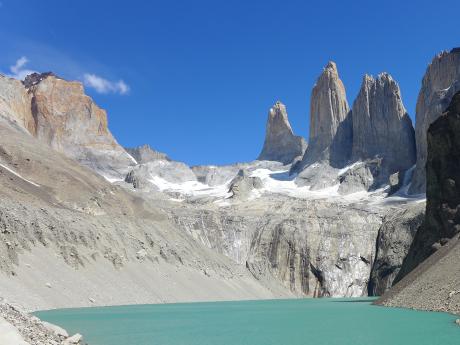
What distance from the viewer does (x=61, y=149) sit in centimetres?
17688

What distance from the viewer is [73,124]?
184250mm

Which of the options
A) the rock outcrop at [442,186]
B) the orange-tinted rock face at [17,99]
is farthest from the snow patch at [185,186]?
the rock outcrop at [442,186]

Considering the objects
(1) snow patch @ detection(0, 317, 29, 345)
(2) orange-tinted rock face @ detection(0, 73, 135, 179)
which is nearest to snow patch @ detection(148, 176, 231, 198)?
(2) orange-tinted rock face @ detection(0, 73, 135, 179)

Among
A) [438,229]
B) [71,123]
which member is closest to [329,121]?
[71,123]

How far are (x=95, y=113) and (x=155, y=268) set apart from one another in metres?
140

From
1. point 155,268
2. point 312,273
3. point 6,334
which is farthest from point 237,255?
point 6,334

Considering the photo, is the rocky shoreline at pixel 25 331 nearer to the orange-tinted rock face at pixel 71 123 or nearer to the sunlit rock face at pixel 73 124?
the orange-tinted rock face at pixel 71 123

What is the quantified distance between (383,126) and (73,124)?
94.8 m

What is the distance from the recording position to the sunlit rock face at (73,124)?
6880 inches

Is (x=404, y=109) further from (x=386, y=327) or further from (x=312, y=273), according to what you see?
(x=386, y=327)

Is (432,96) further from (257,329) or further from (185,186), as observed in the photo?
(257,329)

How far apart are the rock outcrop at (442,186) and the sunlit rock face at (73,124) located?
133748 millimetres

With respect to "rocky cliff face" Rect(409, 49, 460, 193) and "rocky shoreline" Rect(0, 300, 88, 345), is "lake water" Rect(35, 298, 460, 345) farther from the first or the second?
"rocky cliff face" Rect(409, 49, 460, 193)

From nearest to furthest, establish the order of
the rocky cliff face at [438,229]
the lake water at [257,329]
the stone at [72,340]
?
the stone at [72,340] < the lake water at [257,329] < the rocky cliff face at [438,229]
